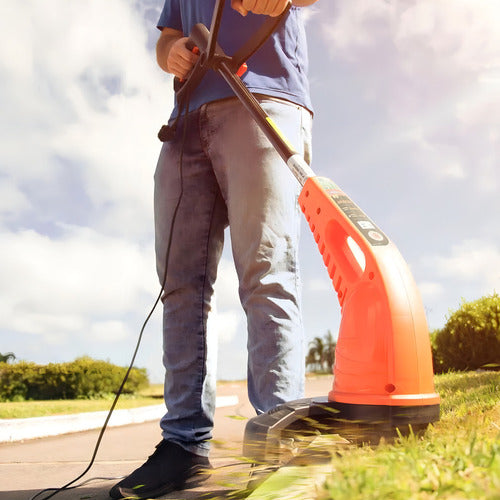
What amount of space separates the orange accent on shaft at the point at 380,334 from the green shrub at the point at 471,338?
7.05 metres

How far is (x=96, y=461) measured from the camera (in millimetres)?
3352

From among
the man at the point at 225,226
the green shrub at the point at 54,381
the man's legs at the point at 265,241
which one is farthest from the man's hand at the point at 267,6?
the green shrub at the point at 54,381

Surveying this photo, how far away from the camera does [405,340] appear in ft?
4.95

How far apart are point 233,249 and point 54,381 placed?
10.7m

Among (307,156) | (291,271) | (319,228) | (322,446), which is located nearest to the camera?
(322,446)

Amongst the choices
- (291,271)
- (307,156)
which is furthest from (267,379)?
(307,156)

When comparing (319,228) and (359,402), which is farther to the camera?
(319,228)

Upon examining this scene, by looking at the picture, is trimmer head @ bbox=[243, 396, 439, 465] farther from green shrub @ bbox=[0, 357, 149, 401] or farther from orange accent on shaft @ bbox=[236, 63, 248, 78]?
green shrub @ bbox=[0, 357, 149, 401]

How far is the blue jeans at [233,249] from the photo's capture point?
2.08 metres

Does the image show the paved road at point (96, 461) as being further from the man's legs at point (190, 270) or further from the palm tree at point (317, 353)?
the palm tree at point (317, 353)

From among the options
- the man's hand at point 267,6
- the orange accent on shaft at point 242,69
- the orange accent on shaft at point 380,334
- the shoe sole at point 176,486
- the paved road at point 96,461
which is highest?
the man's hand at point 267,6

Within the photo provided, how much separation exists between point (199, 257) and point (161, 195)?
1.11 feet

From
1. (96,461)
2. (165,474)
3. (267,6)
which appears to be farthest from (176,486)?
(267,6)

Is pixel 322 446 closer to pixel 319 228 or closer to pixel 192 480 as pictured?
pixel 319 228
